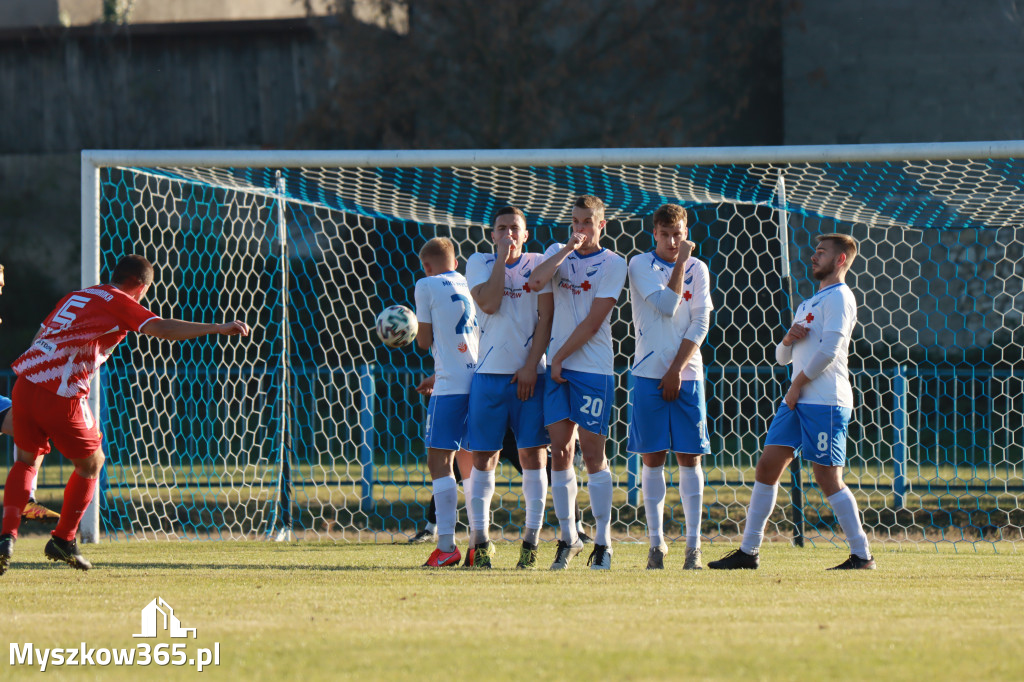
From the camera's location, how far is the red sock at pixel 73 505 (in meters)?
5.48

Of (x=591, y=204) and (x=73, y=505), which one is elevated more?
(x=591, y=204)

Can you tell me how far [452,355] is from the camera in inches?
230

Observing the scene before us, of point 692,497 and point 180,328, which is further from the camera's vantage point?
point 692,497

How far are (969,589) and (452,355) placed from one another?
2610mm

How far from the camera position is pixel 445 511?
229 inches

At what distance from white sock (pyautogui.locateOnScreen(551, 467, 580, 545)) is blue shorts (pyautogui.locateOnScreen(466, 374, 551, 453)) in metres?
0.18

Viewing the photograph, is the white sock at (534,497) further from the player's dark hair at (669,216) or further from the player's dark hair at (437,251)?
the player's dark hair at (669,216)

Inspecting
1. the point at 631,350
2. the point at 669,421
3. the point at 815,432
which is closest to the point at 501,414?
the point at 669,421

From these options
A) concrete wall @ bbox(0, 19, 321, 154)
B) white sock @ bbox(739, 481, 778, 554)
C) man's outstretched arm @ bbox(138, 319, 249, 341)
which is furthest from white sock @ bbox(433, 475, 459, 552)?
concrete wall @ bbox(0, 19, 321, 154)

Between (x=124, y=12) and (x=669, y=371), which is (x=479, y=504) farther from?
(x=124, y=12)

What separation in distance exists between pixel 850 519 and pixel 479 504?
71.4 inches

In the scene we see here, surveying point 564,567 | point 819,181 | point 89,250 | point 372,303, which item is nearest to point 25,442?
point 89,250

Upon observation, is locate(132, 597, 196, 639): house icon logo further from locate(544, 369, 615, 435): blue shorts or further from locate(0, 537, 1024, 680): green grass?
locate(544, 369, 615, 435): blue shorts

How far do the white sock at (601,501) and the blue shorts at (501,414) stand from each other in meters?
0.30
